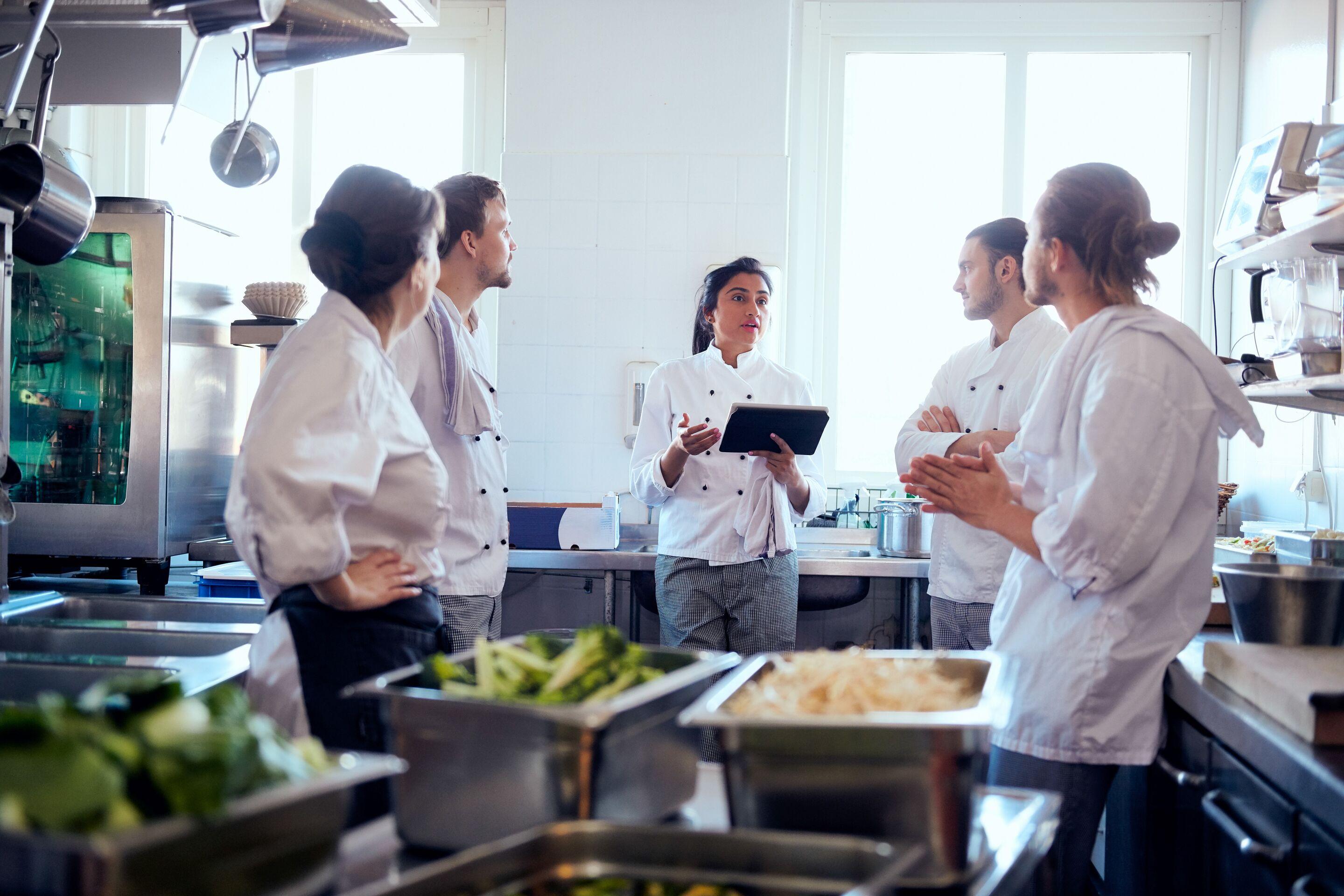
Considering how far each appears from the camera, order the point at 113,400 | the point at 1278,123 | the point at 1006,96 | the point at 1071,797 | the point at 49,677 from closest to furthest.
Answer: the point at 1071,797 → the point at 49,677 → the point at 113,400 → the point at 1278,123 → the point at 1006,96

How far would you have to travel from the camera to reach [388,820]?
1289mm

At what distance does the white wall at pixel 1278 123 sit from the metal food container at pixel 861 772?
8.89 feet

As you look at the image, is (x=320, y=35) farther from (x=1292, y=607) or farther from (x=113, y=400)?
(x=1292, y=607)

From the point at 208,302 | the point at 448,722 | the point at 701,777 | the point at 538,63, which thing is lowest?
the point at 701,777

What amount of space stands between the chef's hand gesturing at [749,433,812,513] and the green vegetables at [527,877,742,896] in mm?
2062

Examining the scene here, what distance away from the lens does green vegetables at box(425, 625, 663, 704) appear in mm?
1225

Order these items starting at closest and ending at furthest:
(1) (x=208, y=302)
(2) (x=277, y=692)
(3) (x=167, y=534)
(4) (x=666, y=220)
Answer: (2) (x=277, y=692) < (3) (x=167, y=534) < (1) (x=208, y=302) < (4) (x=666, y=220)

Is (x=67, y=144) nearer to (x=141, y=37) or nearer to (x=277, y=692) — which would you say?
(x=141, y=37)

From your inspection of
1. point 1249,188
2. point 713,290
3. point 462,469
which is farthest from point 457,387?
point 1249,188

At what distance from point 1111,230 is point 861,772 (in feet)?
3.93

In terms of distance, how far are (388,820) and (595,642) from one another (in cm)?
31

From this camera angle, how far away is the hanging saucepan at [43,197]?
231 cm

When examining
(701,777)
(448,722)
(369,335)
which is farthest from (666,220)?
(448,722)

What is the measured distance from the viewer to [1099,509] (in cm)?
171
